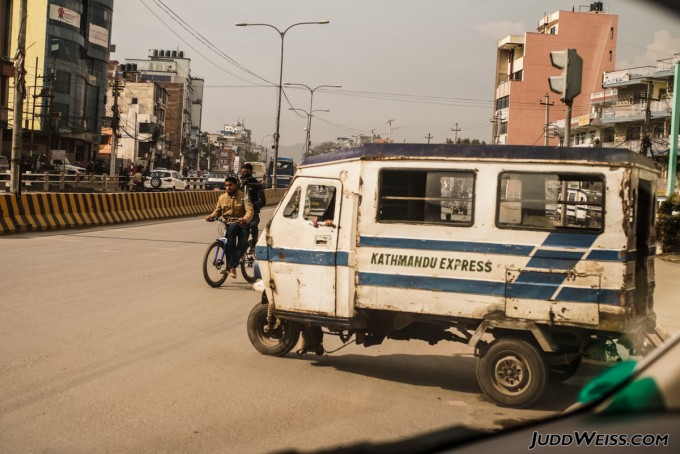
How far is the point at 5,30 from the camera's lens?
63094 millimetres

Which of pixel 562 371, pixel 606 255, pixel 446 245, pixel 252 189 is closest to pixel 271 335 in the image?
pixel 446 245

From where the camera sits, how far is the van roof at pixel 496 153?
17.7 feet

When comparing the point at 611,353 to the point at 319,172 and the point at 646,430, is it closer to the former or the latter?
the point at 319,172

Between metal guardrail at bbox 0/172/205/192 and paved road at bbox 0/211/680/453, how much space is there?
22712 mm

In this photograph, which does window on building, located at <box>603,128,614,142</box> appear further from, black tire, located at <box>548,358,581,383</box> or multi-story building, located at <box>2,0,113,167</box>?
multi-story building, located at <box>2,0,113,167</box>

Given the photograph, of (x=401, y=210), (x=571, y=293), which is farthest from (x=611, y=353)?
(x=401, y=210)

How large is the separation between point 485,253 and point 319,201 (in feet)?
5.28

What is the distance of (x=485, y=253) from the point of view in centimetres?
572

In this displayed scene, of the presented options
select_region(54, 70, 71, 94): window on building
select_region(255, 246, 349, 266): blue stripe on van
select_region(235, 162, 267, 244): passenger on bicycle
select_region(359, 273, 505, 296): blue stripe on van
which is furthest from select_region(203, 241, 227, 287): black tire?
select_region(54, 70, 71, 94): window on building

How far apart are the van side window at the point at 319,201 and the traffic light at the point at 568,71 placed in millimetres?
3998

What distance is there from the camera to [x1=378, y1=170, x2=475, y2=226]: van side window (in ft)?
19.1

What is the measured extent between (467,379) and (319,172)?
2290 mm

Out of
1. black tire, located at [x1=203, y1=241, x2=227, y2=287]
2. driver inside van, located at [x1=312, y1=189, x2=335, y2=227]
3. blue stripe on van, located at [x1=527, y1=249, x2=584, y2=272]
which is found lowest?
black tire, located at [x1=203, y1=241, x2=227, y2=287]

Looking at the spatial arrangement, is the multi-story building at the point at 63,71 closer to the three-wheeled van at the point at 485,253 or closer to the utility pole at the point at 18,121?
the utility pole at the point at 18,121
